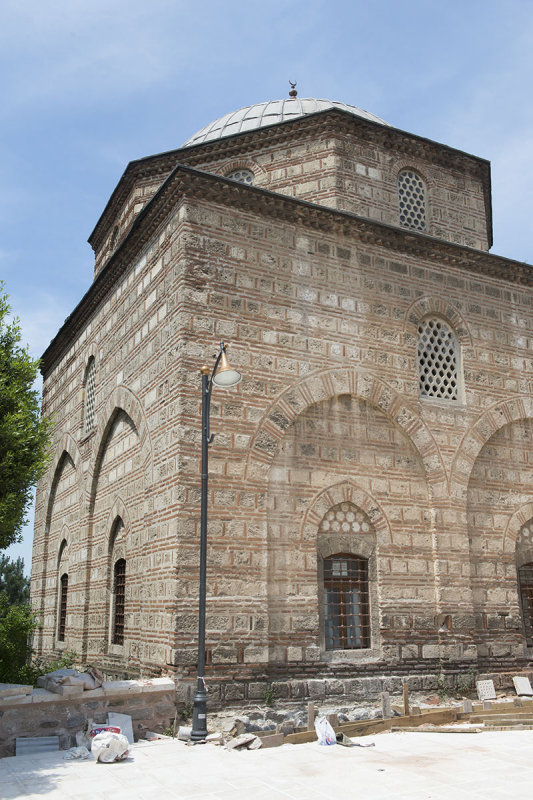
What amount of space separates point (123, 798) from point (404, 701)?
3.78m

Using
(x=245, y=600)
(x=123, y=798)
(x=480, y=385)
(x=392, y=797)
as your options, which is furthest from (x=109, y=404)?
(x=392, y=797)

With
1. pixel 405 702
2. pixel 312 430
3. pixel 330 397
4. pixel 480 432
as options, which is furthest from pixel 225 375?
pixel 480 432

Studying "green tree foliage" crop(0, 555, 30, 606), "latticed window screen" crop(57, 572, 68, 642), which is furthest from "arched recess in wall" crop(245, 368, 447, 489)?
"green tree foliage" crop(0, 555, 30, 606)

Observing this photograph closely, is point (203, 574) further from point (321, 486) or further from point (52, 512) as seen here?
point (52, 512)

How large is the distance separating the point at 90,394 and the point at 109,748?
705 centimetres

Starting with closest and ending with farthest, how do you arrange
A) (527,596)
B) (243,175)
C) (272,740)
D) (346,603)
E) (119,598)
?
1. (272,740)
2. (346,603)
3. (119,598)
4. (527,596)
5. (243,175)

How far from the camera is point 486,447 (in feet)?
33.5

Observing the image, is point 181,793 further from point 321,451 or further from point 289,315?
point 289,315

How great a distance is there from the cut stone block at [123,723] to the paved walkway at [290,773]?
190 millimetres

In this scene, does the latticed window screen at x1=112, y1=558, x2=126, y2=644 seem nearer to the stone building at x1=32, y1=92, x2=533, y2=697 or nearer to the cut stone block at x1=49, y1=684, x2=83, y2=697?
the stone building at x1=32, y1=92, x2=533, y2=697

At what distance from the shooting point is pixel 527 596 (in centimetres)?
1017

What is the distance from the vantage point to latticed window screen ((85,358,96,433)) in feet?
39.3

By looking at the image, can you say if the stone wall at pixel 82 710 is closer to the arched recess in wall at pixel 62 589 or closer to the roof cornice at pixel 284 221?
the roof cornice at pixel 284 221

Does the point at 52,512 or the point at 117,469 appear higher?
the point at 117,469
